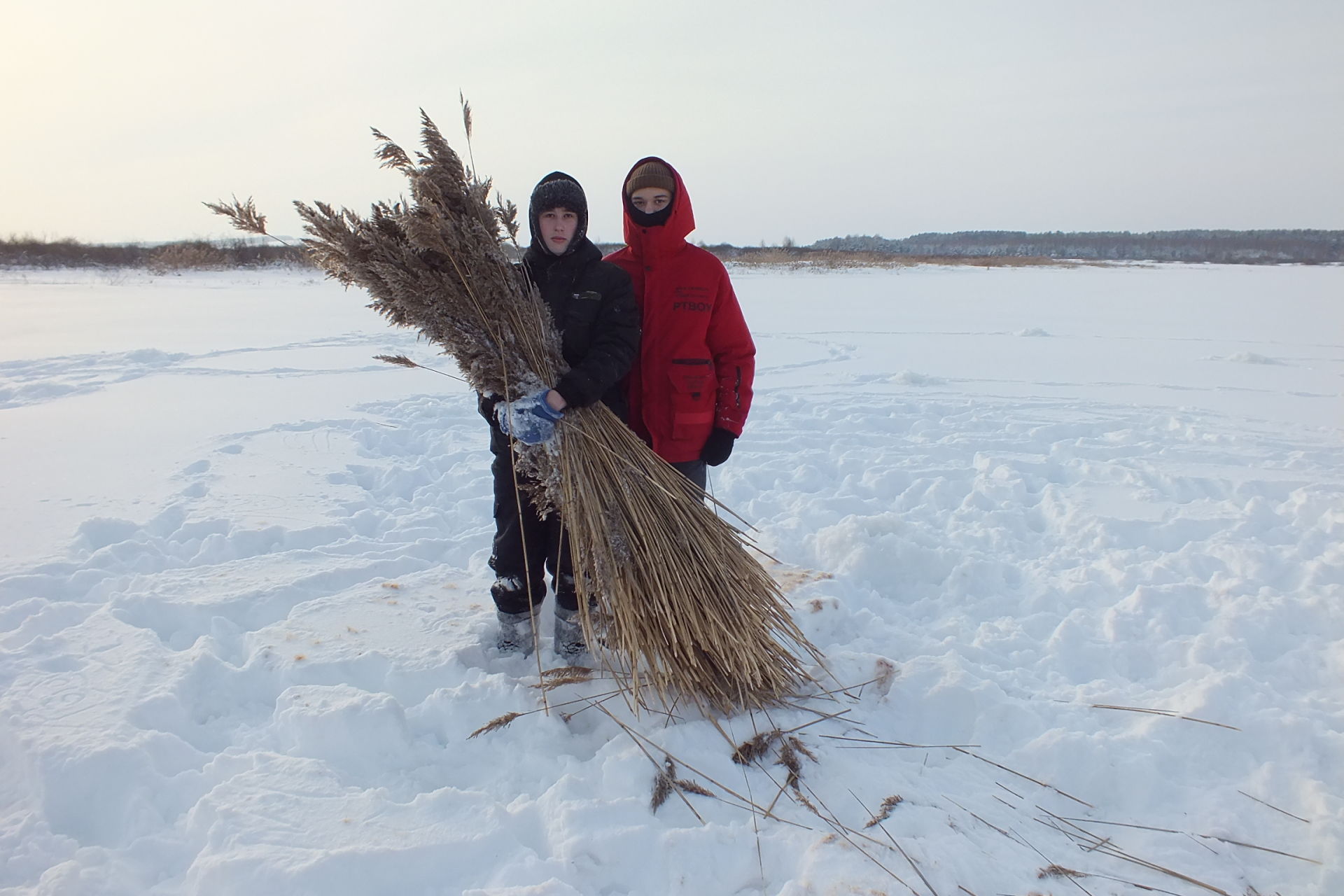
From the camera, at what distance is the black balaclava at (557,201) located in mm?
2031

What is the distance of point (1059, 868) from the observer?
1.56 meters

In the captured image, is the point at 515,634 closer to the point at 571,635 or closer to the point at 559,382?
the point at 571,635

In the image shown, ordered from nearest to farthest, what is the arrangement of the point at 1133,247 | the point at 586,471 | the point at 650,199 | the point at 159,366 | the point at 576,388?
the point at 576,388 < the point at 586,471 < the point at 650,199 < the point at 159,366 < the point at 1133,247

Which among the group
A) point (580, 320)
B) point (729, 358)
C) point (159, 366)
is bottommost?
point (159, 366)

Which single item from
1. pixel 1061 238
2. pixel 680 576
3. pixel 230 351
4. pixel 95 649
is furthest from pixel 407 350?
pixel 1061 238

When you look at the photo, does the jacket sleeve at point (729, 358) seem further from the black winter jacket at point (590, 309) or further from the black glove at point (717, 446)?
the black winter jacket at point (590, 309)

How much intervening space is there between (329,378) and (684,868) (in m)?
5.95

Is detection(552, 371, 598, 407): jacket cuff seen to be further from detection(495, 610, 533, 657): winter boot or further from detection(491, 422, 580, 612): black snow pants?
detection(495, 610, 533, 657): winter boot

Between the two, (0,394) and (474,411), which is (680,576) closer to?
(474,411)

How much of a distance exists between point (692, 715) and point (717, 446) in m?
0.81

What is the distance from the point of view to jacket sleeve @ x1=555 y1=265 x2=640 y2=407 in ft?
6.52

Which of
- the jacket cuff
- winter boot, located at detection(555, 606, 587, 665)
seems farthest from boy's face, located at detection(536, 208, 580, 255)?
winter boot, located at detection(555, 606, 587, 665)

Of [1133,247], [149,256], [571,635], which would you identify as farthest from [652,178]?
[1133,247]

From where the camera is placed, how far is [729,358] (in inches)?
91.3
